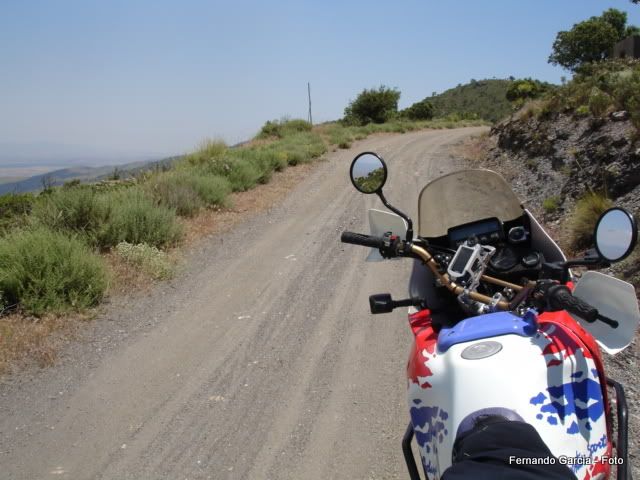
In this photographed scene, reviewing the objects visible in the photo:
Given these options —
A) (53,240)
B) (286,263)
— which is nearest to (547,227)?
(286,263)

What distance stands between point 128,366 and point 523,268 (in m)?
3.95

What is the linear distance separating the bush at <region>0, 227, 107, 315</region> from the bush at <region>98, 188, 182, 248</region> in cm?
153

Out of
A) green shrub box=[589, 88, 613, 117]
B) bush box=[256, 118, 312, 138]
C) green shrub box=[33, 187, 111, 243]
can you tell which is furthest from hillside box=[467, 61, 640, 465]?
bush box=[256, 118, 312, 138]

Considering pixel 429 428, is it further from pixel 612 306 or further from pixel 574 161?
pixel 574 161

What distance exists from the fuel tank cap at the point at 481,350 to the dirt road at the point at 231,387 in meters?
1.92

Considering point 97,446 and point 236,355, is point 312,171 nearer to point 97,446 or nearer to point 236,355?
point 236,355

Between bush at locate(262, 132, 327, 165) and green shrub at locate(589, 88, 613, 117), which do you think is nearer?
green shrub at locate(589, 88, 613, 117)

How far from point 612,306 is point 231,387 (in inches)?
133

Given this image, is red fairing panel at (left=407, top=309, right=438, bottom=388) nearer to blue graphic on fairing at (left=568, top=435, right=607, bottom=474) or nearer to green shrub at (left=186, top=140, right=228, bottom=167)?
blue graphic on fairing at (left=568, top=435, right=607, bottom=474)

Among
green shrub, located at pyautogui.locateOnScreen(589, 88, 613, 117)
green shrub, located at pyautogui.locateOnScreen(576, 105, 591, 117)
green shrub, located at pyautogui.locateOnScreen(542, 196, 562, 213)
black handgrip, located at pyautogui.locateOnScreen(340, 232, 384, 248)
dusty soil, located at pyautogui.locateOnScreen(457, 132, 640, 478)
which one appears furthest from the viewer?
green shrub, located at pyautogui.locateOnScreen(576, 105, 591, 117)

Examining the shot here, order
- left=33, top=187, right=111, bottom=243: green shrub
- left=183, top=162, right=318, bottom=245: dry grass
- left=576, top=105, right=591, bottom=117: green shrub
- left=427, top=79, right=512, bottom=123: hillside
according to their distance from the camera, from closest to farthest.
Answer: left=33, top=187, right=111, bottom=243: green shrub → left=183, top=162, right=318, bottom=245: dry grass → left=576, top=105, right=591, bottom=117: green shrub → left=427, top=79, right=512, bottom=123: hillside

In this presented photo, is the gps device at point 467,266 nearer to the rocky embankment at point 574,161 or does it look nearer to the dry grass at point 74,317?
the dry grass at point 74,317

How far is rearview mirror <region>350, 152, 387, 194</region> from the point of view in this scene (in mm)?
3047

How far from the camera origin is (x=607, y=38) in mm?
41156
